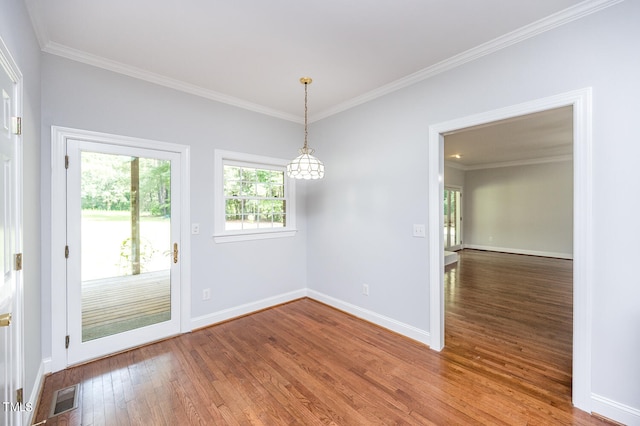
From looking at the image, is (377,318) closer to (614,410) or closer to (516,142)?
(614,410)

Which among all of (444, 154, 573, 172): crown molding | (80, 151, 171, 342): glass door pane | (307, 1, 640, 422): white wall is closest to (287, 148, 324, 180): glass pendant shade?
(307, 1, 640, 422): white wall

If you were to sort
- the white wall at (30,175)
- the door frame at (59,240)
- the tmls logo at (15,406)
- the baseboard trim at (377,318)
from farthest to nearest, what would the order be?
the baseboard trim at (377,318) < the door frame at (59,240) < the white wall at (30,175) < the tmls logo at (15,406)

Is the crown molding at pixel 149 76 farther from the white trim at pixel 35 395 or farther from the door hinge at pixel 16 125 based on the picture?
the white trim at pixel 35 395

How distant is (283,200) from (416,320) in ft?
7.86

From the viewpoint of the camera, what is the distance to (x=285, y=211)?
407 centimetres

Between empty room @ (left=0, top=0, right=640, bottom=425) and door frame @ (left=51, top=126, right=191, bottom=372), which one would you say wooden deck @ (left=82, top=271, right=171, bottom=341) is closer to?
empty room @ (left=0, top=0, right=640, bottom=425)

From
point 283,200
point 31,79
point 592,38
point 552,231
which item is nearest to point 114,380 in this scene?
point 31,79

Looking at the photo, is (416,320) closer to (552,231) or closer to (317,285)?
(317,285)

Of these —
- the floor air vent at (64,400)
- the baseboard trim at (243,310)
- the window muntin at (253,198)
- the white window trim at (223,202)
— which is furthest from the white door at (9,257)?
the window muntin at (253,198)

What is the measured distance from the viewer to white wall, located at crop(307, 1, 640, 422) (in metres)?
1.73

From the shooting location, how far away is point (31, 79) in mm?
1937

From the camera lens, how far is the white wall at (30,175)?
167cm

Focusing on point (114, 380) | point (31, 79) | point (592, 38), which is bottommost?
point (114, 380)

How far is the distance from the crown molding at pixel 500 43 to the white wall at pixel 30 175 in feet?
9.55
